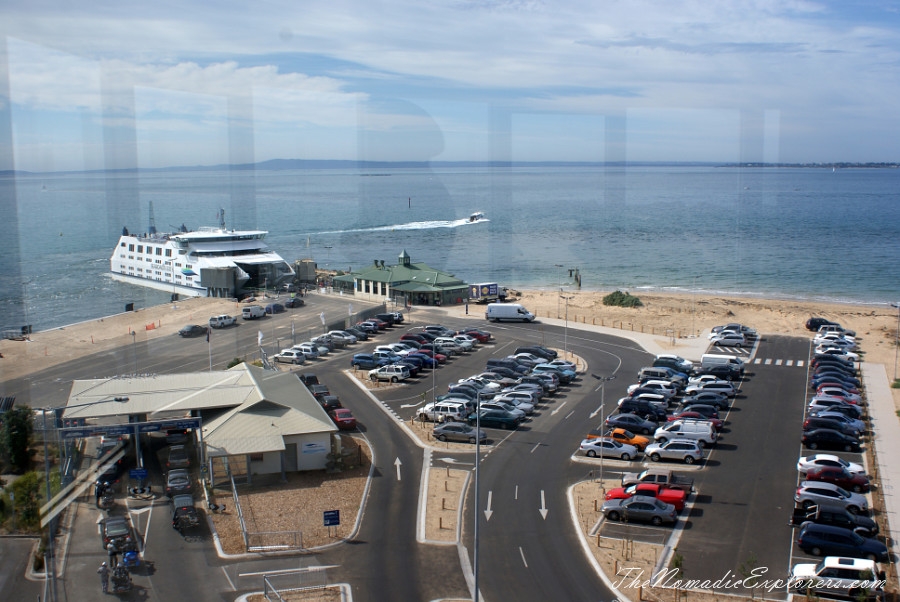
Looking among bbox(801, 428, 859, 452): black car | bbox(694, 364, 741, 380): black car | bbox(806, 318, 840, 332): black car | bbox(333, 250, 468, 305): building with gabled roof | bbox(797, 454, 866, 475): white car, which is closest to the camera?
bbox(797, 454, 866, 475): white car

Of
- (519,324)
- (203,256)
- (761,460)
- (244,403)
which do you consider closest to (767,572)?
(761,460)

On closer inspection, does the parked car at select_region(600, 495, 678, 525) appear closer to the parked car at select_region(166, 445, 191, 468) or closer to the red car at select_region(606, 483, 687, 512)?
the red car at select_region(606, 483, 687, 512)

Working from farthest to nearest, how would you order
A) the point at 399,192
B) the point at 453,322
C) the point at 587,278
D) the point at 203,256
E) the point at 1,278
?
the point at 399,192, the point at 587,278, the point at 203,256, the point at 1,278, the point at 453,322

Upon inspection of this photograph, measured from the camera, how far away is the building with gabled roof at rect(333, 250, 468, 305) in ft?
76.3

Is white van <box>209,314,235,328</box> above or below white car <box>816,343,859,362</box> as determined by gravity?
above

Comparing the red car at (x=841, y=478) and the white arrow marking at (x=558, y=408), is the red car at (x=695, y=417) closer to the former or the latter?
the white arrow marking at (x=558, y=408)

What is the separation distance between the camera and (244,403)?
10.8m

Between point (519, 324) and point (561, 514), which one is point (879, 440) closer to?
point (561, 514)

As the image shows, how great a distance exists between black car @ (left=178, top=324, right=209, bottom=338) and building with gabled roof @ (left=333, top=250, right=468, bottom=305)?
6.19 meters

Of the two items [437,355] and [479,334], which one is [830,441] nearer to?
[437,355]

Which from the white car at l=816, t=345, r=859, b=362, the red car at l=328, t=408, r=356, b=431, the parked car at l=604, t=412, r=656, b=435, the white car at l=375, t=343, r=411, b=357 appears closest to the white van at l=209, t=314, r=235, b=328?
the white car at l=375, t=343, r=411, b=357

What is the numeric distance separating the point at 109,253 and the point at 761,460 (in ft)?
127

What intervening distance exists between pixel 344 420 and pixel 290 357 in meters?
5.02

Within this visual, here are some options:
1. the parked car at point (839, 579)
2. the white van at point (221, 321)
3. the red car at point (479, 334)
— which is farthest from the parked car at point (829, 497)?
the white van at point (221, 321)
